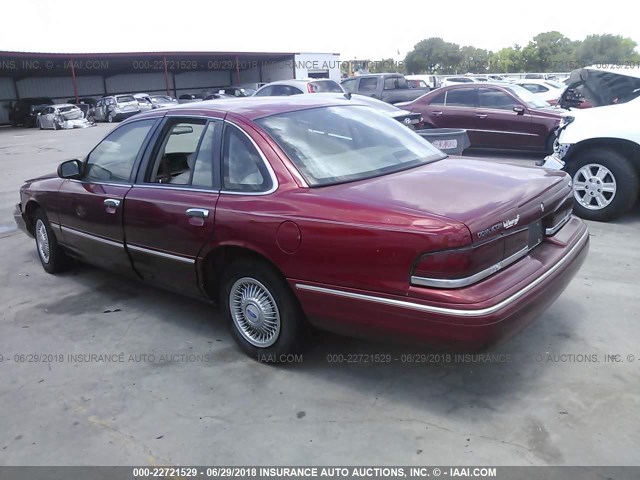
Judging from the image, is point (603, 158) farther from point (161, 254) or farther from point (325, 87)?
point (325, 87)

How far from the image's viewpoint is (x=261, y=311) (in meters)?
3.52

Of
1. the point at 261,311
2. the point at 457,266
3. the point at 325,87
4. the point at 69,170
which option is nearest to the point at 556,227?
the point at 457,266

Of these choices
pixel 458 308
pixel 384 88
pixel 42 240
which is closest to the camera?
pixel 458 308

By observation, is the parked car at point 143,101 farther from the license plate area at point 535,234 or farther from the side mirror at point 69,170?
the license plate area at point 535,234

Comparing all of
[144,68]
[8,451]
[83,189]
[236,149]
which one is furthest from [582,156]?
[144,68]

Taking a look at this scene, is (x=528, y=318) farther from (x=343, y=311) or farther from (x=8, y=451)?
(x=8, y=451)

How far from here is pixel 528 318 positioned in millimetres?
2994

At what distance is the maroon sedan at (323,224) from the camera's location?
278 centimetres

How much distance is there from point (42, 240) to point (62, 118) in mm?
24774

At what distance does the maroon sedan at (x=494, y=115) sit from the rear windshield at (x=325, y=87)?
5.23m

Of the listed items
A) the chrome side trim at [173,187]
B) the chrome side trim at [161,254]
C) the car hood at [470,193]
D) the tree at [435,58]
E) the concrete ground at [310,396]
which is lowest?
the concrete ground at [310,396]

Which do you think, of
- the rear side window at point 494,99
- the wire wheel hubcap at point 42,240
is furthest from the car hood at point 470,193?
the rear side window at point 494,99

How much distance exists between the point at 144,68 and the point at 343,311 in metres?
42.2

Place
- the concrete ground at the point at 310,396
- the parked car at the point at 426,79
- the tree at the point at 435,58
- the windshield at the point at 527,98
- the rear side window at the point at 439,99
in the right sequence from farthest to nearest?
the tree at the point at 435,58 < the parked car at the point at 426,79 < the rear side window at the point at 439,99 < the windshield at the point at 527,98 < the concrete ground at the point at 310,396
